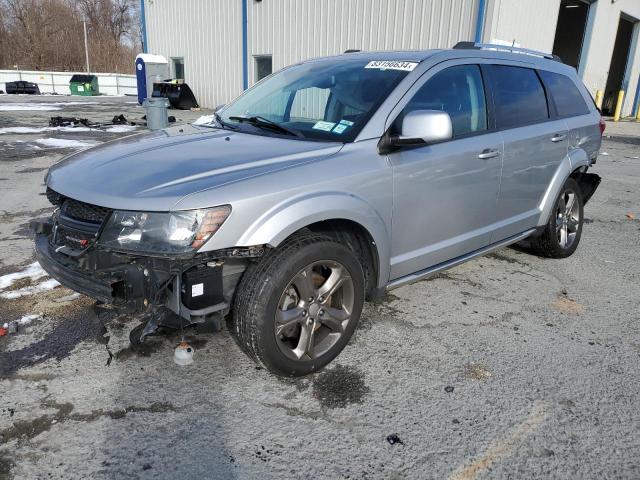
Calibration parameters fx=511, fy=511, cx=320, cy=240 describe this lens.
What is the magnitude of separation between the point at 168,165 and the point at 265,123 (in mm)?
→ 907

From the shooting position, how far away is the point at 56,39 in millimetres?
57969

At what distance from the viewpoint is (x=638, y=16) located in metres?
22.0

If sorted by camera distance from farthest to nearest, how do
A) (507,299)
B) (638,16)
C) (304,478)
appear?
(638,16) < (507,299) < (304,478)

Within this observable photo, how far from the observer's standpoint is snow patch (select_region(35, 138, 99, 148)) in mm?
10680

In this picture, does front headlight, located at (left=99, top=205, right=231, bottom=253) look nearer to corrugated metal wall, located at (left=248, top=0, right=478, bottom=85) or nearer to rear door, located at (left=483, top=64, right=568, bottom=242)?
rear door, located at (left=483, top=64, right=568, bottom=242)

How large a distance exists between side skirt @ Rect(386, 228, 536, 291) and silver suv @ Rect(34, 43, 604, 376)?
0.6 inches

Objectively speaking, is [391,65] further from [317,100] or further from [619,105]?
[619,105]

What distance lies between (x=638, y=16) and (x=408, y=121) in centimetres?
2488

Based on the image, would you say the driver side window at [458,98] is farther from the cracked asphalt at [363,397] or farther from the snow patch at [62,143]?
the snow patch at [62,143]

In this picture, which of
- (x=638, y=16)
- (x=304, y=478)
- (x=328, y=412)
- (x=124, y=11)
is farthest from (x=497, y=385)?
(x=124, y=11)

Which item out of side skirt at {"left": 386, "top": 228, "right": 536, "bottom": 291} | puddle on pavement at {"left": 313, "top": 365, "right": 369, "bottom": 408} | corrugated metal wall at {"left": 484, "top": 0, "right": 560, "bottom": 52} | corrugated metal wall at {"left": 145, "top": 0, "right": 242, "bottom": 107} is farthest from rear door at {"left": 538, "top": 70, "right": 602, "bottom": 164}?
corrugated metal wall at {"left": 145, "top": 0, "right": 242, "bottom": 107}

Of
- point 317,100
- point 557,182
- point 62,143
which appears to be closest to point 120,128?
point 62,143

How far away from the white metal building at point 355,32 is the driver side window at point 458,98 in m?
6.91

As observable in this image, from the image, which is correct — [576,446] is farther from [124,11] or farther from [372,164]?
[124,11]
